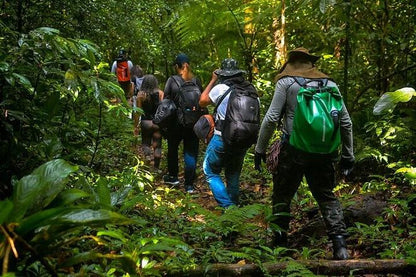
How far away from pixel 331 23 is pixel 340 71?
1.67 meters

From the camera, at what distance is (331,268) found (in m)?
2.96

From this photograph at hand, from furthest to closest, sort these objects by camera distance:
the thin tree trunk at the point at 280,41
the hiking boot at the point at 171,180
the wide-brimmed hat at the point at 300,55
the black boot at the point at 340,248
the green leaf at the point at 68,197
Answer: the thin tree trunk at the point at 280,41, the hiking boot at the point at 171,180, the wide-brimmed hat at the point at 300,55, the black boot at the point at 340,248, the green leaf at the point at 68,197

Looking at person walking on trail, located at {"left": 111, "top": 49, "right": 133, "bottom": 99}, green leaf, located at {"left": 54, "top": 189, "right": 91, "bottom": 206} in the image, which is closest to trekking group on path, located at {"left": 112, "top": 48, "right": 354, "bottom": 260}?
green leaf, located at {"left": 54, "top": 189, "right": 91, "bottom": 206}

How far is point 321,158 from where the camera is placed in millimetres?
3604

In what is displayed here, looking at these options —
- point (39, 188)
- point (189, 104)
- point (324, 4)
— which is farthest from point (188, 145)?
point (39, 188)

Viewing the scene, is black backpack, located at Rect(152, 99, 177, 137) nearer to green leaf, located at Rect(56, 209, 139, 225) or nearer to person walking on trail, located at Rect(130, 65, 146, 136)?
person walking on trail, located at Rect(130, 65, 146, 136)

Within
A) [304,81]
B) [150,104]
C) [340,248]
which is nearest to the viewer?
[340,248]

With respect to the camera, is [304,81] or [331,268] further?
[304,81]

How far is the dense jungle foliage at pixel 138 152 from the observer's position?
1.90 metres

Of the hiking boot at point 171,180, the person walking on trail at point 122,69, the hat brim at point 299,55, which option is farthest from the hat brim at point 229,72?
the person walking on trail at point 122,69

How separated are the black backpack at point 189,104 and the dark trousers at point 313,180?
2.36 metres

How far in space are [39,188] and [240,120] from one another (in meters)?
3.05

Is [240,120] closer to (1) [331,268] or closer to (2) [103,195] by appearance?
(1) [331,268]

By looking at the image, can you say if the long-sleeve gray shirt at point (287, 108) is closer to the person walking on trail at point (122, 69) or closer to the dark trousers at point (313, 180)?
the dark trousers at point (313, 180)
